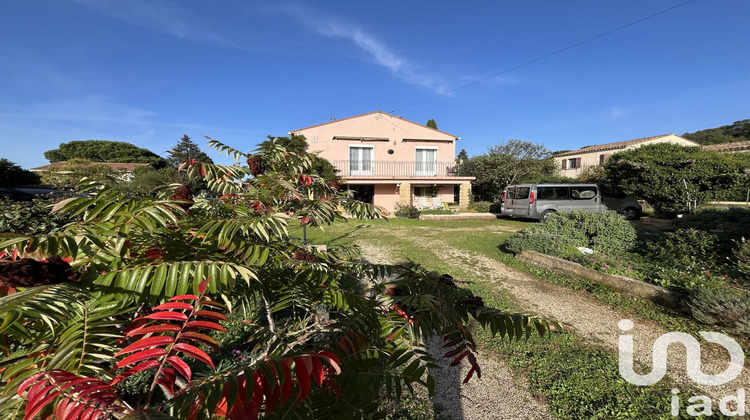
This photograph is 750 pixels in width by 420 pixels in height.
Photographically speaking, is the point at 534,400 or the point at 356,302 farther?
the point at 534,400

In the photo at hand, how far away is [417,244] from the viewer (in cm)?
962

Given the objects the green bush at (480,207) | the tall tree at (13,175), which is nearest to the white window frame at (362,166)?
the green bush at (480,207)

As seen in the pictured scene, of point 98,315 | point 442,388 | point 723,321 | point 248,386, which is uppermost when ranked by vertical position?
point 98,315

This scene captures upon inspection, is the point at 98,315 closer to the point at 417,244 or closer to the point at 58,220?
the point at 58,220

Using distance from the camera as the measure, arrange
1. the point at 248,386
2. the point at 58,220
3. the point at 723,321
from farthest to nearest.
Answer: the point at 58,220, the point at 723,321, the point at 248,386

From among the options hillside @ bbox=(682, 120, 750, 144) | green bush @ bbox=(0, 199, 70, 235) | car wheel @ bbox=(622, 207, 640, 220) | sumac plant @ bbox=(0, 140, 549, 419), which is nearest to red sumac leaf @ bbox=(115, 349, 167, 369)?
sumac plant @ bbox=(0, 140, 549, 419)

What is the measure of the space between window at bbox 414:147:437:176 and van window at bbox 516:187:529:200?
28.6 feet

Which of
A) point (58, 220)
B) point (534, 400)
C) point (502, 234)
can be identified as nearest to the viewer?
point (534, 400)

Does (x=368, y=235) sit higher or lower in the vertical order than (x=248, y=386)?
lower

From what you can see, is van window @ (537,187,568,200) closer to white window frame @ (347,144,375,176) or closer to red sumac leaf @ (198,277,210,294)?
white window frame @ (347,144,375,176)

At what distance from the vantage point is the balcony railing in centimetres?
2124

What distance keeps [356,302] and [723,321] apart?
16.4ft

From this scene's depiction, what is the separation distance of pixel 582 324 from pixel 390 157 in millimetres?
18946

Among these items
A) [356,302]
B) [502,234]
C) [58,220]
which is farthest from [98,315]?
[502,234]
